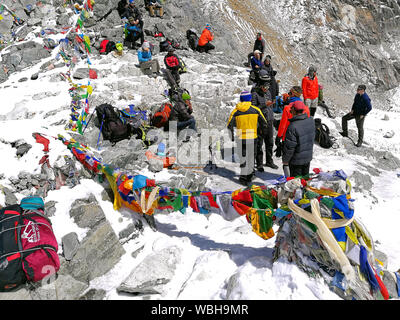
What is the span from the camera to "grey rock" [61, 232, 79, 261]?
4.21 m

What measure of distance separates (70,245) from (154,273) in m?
1.41

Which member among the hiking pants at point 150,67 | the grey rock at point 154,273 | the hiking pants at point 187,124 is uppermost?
the hiking pants at point 150,67

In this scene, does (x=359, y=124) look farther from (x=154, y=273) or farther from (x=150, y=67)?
(x=154, y=273)

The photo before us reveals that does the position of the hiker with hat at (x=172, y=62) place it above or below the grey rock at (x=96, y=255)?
above

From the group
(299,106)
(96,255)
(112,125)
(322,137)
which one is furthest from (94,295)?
(322,137)

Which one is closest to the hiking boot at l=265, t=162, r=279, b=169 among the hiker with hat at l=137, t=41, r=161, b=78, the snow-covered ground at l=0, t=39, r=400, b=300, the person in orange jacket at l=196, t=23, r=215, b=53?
the snow-covered ground at l=0, t=39, r=400, b=300

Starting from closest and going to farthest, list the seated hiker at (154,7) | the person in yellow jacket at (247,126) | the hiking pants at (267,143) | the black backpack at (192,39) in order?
the person in yellow jacket at (247,126) → the hiking pants at (267,143) → the black backpack at (192,39) → the seated hiker at (154,7)

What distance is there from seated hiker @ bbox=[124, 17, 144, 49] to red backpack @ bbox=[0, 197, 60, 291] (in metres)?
11.1

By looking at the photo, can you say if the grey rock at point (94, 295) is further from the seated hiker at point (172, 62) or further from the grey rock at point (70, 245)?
the seated hiker at point (172, 62)

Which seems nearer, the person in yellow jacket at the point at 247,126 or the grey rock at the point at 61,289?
the grey rock at the point at 61,289

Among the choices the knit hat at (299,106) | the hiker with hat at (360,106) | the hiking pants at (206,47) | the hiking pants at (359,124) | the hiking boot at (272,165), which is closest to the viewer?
the knit hat at (299,106)

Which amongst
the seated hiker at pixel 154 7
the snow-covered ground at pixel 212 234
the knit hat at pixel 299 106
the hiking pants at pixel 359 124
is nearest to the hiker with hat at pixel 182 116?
the snow-covered ground at pixel 212 234

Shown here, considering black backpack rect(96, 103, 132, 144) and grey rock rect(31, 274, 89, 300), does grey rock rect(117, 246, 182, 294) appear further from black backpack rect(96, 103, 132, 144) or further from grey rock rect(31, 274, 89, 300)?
black backpack rect(96, 103, 132, 144)

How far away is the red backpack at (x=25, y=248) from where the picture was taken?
3549mm
